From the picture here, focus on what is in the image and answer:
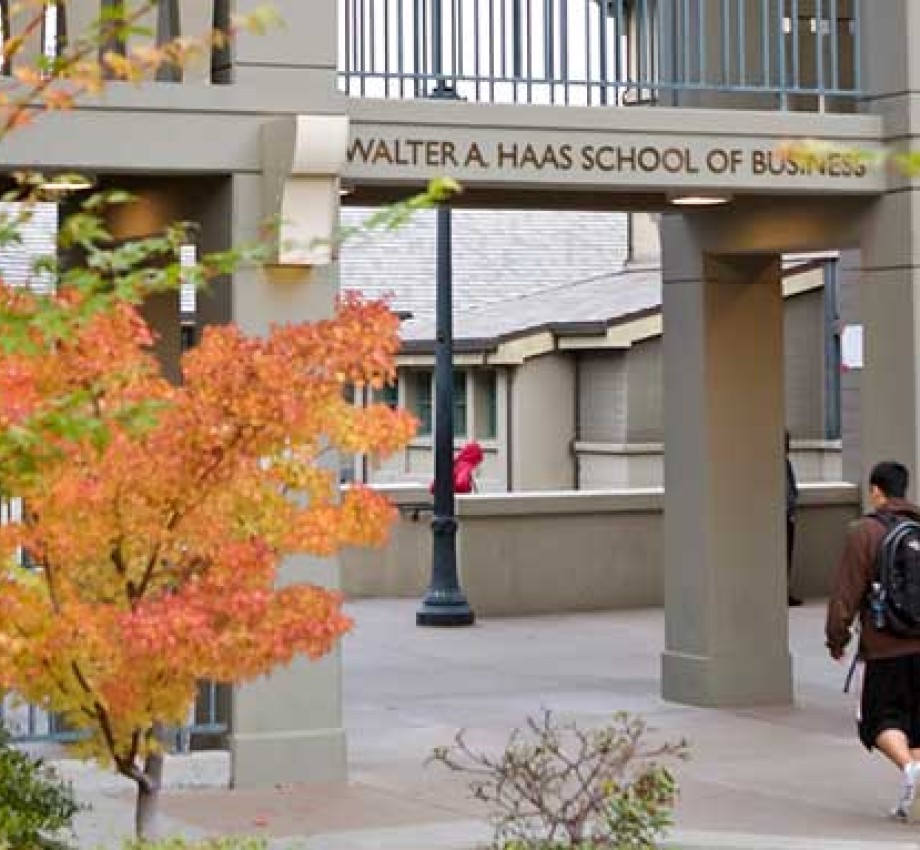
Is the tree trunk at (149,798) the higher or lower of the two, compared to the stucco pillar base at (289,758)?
higher

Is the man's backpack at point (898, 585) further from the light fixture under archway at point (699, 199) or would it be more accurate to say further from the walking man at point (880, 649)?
the light fixture under archway at point (699, 199)

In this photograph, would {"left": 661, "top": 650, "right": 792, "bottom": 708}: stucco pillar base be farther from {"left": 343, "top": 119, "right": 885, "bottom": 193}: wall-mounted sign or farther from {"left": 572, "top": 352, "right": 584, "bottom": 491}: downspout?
{"left": 572, "top": 352, "right": 584, "bottom": 491}: downspout

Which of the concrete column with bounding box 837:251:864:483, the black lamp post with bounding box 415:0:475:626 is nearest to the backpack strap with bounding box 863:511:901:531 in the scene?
the black lamp post with bounding box 415:0:475:626

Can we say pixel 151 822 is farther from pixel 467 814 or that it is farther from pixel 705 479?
pixel 705 479

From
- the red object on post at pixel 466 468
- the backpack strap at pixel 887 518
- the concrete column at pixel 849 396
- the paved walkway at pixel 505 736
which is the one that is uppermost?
the concrete column at pixel 849 396

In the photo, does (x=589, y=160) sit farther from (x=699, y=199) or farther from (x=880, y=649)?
(x=880, y=649)

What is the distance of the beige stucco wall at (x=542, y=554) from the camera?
74.5 feet

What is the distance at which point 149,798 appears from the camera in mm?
8617

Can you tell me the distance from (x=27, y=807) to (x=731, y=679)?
761 cm

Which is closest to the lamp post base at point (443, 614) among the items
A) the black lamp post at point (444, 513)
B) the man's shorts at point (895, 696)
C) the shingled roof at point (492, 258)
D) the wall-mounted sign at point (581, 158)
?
the black lamp post at point (444, 513)

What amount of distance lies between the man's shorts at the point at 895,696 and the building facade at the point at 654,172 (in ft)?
9.17

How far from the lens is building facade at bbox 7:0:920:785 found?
1224 centimetres

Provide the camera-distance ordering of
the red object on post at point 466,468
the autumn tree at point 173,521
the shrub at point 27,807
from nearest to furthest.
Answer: the autumn tree at point 173,521 < the shrub at point 27,807 < the red object on post at point 466,468

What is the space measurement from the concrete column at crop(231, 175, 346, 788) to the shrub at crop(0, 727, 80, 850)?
2867 mm
